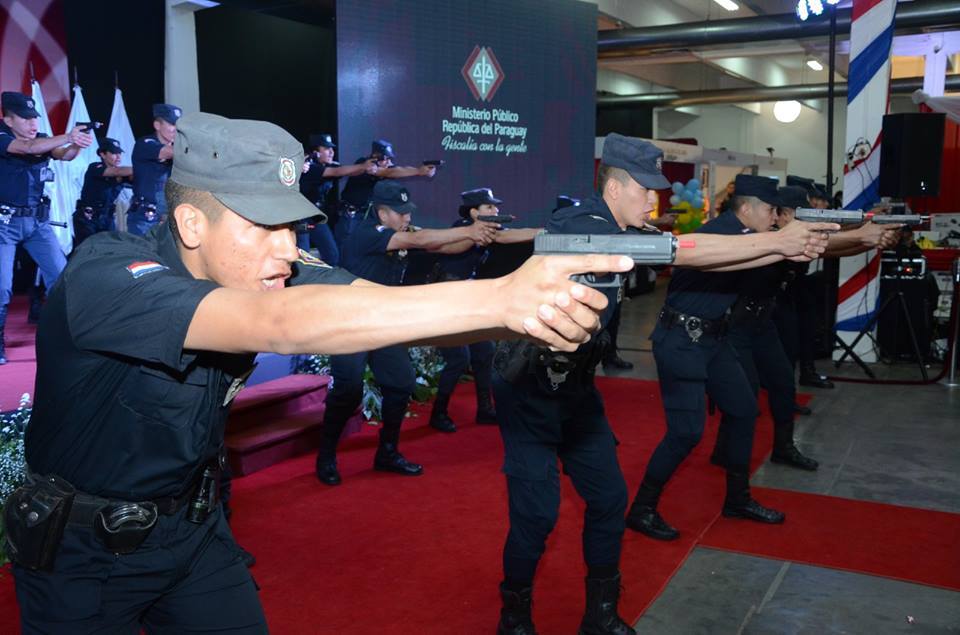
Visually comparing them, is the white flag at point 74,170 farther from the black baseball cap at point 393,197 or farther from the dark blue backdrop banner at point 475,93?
the black baseball cap at point 393,197

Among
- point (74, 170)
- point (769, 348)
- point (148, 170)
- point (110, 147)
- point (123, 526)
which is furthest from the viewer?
point (74, 170)

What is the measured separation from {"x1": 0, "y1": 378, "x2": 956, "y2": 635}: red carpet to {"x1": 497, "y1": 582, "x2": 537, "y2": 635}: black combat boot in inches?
8.4

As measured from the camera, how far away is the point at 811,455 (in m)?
5.79

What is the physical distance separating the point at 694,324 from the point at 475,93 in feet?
20.5

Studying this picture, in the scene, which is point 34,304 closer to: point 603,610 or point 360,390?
point 360,390

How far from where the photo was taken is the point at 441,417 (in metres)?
6.42

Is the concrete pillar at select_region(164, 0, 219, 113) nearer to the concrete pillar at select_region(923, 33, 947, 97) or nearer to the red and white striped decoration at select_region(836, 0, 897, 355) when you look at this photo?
the red and white striped decoration at select_region(836, 0, 897, 355)

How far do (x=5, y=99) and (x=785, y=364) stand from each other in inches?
242

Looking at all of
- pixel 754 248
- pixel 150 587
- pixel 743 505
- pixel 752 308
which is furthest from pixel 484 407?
pixel 150 587

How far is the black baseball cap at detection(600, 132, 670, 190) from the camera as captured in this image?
11.2 ft

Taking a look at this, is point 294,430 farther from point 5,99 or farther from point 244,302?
point 244,302

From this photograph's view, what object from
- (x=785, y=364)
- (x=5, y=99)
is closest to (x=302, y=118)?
(x=5, y=99)

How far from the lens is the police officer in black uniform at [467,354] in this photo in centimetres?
636

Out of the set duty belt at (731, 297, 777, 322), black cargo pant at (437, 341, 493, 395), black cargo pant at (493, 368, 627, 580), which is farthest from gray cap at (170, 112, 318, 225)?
black cargo pant at (437, 341, 493, 395)
